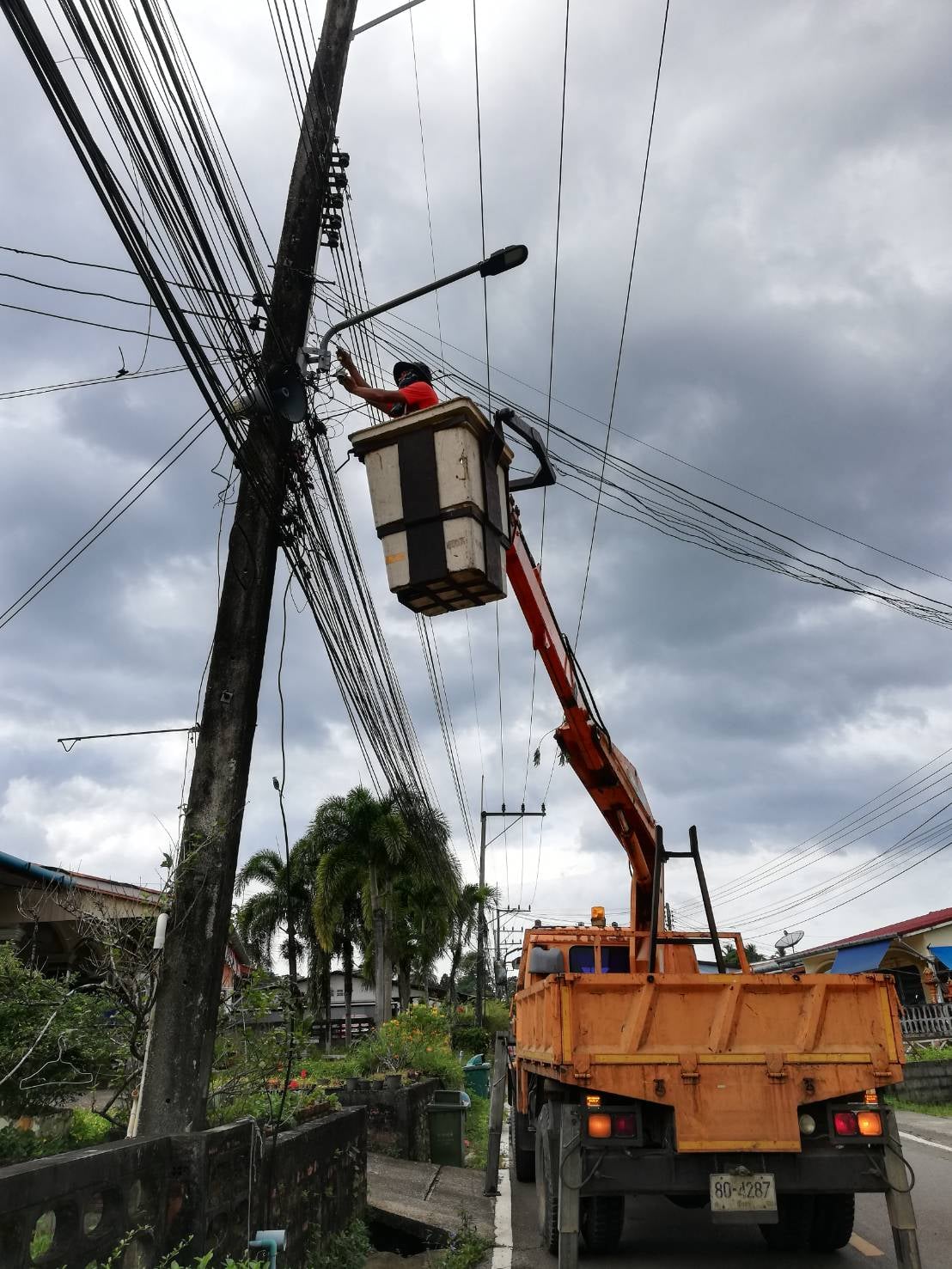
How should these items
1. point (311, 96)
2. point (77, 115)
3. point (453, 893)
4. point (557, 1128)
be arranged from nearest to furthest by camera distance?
point (77, 115) < point (557, 1128) < point (311, 96) < point (453, 893)

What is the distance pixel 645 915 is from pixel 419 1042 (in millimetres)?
7160

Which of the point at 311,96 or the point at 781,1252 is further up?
the point at 311,96

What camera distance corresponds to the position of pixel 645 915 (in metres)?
10.9

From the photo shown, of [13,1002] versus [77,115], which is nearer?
[77,115]

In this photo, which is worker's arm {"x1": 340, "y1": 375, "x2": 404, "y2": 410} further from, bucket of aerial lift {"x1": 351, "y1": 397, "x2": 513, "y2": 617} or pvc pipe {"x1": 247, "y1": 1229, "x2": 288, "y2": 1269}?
pvc pipe {"x1": 247, "y1": 1229, "x2": 288, "y2": 1269}

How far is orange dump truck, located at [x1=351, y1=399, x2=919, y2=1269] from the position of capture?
5340 millimetres

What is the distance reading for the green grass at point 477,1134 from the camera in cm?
1213

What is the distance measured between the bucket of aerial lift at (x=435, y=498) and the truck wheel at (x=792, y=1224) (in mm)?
5132

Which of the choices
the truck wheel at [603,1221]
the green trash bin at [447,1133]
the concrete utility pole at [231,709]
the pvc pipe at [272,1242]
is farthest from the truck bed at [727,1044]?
the green trash bin at [447,1133]

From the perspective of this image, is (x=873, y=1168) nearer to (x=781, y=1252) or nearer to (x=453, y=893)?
(x=781, y=1252)

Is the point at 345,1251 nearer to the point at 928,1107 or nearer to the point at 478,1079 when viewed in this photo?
the point at 478,1079

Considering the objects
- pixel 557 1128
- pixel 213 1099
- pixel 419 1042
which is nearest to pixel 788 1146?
pixel 557 1128

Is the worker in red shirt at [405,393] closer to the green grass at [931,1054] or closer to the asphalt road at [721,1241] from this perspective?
the asphalt road at [721,1241]

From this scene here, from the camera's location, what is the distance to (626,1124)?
5848 mm
